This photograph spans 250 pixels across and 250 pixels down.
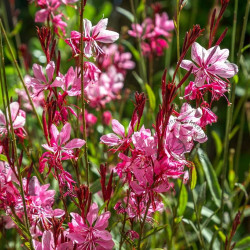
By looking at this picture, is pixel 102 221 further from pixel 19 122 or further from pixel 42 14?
pixel 42 14

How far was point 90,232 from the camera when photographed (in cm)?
53

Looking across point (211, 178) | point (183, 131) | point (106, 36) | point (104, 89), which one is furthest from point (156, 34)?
point (183, 131)

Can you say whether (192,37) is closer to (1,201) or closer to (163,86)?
(163,86)

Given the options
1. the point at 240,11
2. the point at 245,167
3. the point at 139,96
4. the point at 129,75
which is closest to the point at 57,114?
the point at 139,96

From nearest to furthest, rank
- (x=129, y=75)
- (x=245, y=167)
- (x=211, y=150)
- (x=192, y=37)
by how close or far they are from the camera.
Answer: (x=192, y=37) → (x=245, y=167) → (x=211, y=150) → (x=129, y=75)

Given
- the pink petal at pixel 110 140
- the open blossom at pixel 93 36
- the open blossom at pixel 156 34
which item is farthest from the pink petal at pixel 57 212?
the open blossom at pixel 156 34

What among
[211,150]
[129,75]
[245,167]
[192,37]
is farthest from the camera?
[129,75]

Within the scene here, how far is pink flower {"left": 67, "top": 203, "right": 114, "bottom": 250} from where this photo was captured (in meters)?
0.52

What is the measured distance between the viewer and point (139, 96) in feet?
1.71

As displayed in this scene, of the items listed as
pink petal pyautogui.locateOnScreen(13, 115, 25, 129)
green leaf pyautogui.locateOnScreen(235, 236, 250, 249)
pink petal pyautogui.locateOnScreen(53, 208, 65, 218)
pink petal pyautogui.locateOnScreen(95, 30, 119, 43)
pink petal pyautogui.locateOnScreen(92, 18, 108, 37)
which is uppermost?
pink petal pyautogui.locateOnScreen(92, 18, 108, 37)

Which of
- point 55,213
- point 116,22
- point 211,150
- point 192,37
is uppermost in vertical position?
point 192,37

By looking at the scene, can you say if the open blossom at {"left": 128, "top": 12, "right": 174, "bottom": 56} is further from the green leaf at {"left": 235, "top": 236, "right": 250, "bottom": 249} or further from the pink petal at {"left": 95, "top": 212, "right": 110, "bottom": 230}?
the pink petal at {"left": 95, "top": 212, "right": 110, "bottom": 230}

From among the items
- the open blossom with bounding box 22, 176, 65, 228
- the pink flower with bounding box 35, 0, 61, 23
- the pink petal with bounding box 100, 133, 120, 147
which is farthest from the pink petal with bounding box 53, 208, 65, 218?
the pink flower with bounding box 35, 0, 61, 23

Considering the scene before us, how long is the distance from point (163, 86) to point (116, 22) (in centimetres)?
197
